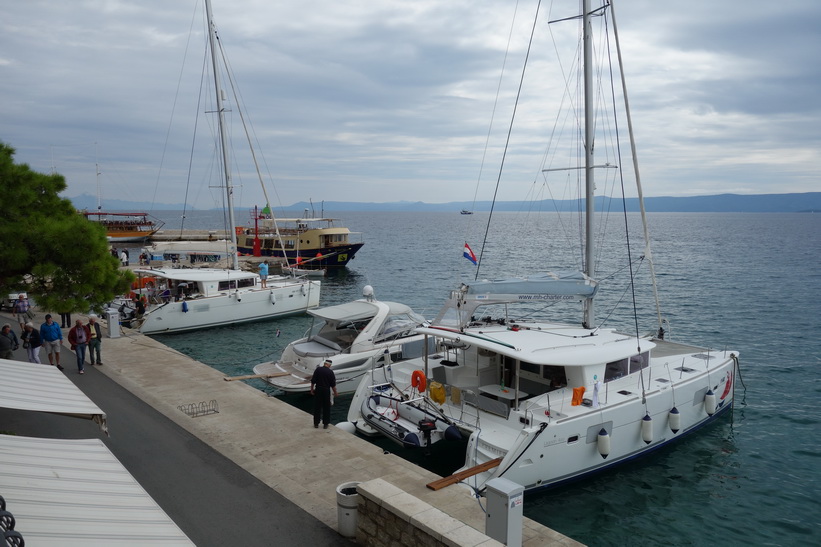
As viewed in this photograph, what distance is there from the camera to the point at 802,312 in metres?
32.0

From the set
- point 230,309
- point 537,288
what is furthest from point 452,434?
point 230,309

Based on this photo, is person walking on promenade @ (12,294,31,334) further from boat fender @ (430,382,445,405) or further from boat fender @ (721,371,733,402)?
boat fender @ (721,371,733,402)

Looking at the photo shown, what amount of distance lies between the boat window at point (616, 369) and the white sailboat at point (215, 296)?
1930 centimetres

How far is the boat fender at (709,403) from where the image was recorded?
1398 centimetres

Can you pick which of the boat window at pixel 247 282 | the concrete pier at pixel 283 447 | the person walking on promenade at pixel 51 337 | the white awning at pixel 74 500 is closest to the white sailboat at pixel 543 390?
the concrete pier at pixel 283 447

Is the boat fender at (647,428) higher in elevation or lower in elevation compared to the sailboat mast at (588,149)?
lower

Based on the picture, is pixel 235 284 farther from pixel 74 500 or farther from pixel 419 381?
pixel 74 500

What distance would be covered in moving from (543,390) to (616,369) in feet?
6.01

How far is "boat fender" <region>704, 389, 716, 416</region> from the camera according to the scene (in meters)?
14.0

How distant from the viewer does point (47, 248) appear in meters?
10.7

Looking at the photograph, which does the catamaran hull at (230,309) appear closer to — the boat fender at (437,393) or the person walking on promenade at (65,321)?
the person walking on promenade at (65,321)

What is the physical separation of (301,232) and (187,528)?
47.5 m

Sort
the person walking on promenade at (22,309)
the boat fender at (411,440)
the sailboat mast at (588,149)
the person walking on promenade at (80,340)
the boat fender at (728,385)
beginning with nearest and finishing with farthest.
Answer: the boat fender at (411,440)
the person walking on promenade at (80,340)
the sailboat mast at (588,149)
the boat fender at (728,385)
the person walking on promenade at (22,309)

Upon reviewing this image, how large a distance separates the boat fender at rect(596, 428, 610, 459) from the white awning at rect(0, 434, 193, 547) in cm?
823
